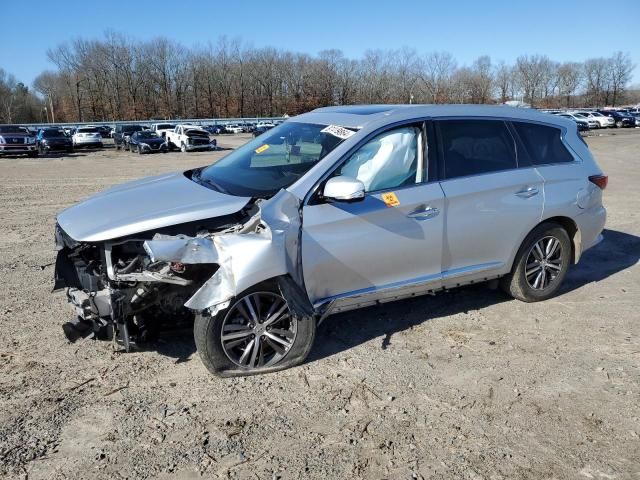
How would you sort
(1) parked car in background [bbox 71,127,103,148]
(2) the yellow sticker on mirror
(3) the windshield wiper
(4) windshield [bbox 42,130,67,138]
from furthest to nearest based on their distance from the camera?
(1) parked car in background [bbox 71,127,103,148]
(4) windshield [bbox 42,130,67,138]
(3) the windshield wiper
(2) the yellow sticker on mirror

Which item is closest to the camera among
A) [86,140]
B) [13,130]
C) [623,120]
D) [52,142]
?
[13,130]

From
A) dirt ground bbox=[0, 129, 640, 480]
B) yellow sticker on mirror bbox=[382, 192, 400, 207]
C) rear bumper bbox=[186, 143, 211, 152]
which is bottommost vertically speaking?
dirt ground bbox=[0, 129, 640, 480]

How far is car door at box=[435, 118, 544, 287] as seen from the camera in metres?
4.34


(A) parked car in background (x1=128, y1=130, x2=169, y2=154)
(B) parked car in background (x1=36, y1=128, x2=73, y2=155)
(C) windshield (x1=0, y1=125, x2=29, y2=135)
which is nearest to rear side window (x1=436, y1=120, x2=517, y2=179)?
(C) windshield (x1=0, y1=125, x2=29, y2=135)

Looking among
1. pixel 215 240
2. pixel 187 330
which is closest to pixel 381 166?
pixel 215 240

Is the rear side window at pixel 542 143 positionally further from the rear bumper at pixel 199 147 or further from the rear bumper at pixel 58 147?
the rear bumper at pixel 58 147

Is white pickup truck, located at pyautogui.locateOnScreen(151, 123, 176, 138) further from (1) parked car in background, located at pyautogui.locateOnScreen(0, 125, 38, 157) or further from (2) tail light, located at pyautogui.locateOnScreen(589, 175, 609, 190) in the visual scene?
(2) tail light, located at pyautogui.locateOnScreen(589, 175, 609, 190)

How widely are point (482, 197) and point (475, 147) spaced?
465 millimetres

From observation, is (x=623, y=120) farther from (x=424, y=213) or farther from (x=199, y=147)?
(x=424, y=213)

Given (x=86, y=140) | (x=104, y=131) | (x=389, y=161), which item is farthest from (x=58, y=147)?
(x=104, y=131)

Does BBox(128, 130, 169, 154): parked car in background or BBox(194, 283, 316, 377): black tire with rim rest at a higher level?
BBox(128, 130, 169, 154): parked car in background

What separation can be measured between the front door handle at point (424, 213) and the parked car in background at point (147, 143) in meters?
30.2

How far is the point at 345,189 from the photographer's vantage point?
3.62m

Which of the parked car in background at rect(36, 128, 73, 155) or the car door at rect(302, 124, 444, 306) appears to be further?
the parked car in background at rect(36, 128, 73, 155)
